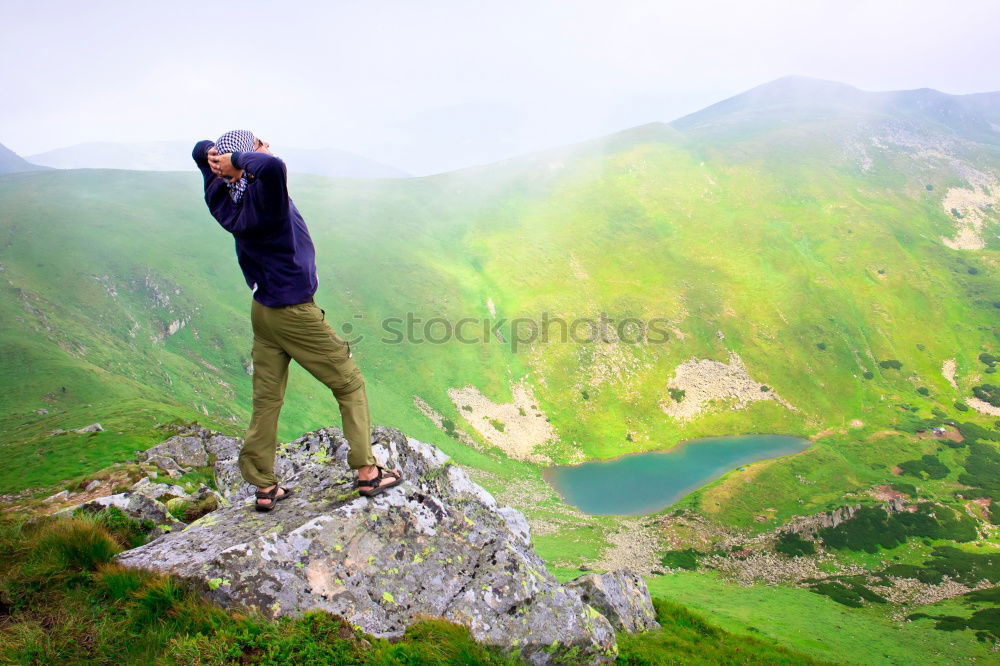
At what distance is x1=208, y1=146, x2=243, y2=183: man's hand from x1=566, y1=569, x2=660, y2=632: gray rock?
1488 cm

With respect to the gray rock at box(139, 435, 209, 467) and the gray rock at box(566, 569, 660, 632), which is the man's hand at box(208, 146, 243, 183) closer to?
the gray rock at box(566, 569, 660, 632)

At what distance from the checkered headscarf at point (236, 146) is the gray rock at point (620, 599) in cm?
1471

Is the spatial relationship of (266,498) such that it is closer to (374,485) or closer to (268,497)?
(268,497)

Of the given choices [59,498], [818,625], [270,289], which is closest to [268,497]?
[270,289]

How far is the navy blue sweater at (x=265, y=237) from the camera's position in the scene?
6578 mm

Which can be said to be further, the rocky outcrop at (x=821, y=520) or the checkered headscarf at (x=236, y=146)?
the rocky outcrop at (x=821, y=520)

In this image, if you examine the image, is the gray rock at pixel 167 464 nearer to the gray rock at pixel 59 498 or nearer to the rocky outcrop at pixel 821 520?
the gray rock at pixel 59 498

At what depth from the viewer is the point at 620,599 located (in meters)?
15.6

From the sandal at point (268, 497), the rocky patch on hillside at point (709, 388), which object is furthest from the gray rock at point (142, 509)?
the rocky patch on hillside at point (709, 388)

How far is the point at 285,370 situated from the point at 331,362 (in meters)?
0.96

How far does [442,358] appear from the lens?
105 meters

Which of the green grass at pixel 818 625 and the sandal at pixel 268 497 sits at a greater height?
the sandal at pixel 268 497

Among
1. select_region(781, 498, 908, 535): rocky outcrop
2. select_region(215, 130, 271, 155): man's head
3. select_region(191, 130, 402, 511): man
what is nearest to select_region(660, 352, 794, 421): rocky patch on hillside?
select_region(781, 498, 908, 535): rocky outcrop

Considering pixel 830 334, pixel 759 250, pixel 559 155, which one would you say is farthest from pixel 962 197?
pixel 559 155
